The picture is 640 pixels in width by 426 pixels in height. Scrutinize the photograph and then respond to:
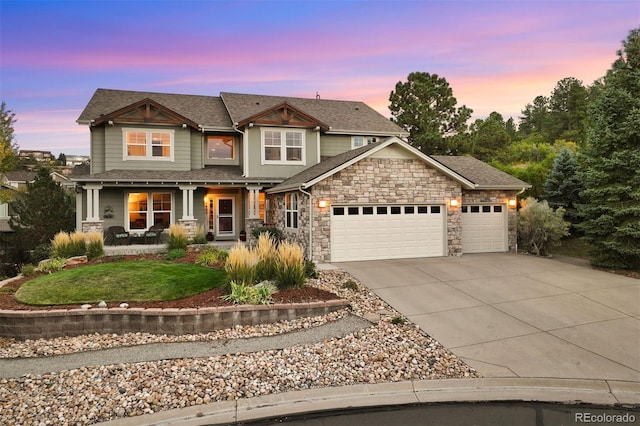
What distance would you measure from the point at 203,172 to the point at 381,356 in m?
13.1

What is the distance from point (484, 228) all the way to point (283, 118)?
10009 millimetres

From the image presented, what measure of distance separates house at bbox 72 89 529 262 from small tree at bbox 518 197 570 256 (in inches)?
27.5

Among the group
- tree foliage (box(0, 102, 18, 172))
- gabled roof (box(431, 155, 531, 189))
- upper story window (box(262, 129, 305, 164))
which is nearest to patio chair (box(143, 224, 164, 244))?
upper story window (box(262, 129, 305, 164))

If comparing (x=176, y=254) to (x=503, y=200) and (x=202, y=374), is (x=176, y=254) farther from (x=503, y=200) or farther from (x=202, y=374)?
(x=503, y=200)

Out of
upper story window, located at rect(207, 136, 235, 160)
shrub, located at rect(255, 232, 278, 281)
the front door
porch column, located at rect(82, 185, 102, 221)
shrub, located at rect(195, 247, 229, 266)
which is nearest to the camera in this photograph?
shrub, located at rect(255, 232, 278, 281)

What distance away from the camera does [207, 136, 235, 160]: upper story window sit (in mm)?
17484

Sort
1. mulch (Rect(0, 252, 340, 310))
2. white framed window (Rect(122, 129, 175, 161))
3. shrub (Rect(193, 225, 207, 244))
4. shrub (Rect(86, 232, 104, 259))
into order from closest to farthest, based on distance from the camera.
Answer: mulch (Rect(0, 252, 340, 310))
shrub (Rect(86, 232, 104, 259))
shrub (Rect(193, 225, 207, 244))
white framed window (Rect(122, 129, 175, 161))

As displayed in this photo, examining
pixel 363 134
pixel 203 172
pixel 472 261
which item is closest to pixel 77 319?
pixel 203 172

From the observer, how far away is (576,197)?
651 inches

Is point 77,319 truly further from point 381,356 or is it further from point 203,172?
point 203,172

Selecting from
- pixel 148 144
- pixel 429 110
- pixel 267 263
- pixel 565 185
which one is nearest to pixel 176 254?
pixel 267 263

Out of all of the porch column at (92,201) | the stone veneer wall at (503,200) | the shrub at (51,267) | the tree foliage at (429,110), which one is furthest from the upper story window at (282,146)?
the tree foliage at (429,110)

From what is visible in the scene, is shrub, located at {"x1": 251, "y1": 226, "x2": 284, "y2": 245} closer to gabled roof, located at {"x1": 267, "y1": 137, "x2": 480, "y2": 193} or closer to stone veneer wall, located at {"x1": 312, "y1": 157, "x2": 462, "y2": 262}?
gabled roof, located at {"x1": 267, "y1": 137, "x2": 480, "y2": 193}

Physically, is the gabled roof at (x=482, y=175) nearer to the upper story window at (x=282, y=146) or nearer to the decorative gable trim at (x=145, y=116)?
the upper story window at (x=282, y=146)
